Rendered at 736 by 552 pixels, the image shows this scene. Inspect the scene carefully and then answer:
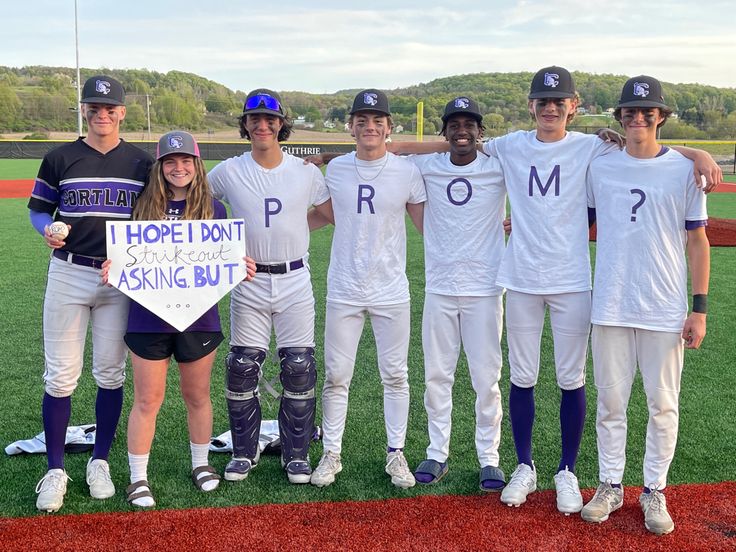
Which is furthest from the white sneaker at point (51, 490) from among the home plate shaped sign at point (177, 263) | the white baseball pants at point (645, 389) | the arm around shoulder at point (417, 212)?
the white baseball pants at point (645, 389)

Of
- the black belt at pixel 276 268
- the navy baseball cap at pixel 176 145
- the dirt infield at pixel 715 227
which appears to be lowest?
the dirt infield at pixel 715 227

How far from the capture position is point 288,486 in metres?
3.95

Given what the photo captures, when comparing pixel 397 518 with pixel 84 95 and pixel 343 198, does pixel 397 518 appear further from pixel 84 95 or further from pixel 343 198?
pixel 84 95

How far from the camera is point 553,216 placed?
12.0ft

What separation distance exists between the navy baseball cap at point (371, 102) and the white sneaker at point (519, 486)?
211 cm

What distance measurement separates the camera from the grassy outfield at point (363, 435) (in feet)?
12.6

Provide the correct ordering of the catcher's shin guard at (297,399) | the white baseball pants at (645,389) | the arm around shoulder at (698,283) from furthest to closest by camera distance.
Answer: the catcher's shin guard at (297,399) → the white baseball pants at (645,389) → the arm around shoulder at (698,283)

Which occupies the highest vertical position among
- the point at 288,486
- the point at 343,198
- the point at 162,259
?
the point at 343,198

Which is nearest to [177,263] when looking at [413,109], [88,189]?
[88,189]

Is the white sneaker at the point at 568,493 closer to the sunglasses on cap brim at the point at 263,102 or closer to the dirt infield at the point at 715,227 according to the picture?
the sunglasses on cap brim at the point at 263,102

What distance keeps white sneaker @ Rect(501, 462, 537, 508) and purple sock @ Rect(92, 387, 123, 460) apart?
2146 millimetres

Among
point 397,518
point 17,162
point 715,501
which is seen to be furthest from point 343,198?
point 17,162

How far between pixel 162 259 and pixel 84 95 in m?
0.94

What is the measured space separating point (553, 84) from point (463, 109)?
48cm
